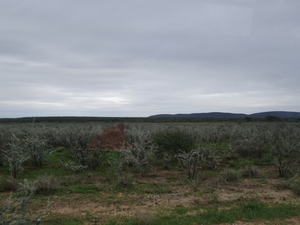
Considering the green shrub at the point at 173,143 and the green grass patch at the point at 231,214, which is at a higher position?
the green shrub at the point at 173,143

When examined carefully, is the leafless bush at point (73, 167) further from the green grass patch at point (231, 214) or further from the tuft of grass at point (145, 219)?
the tuft of grass at point (145, 219)

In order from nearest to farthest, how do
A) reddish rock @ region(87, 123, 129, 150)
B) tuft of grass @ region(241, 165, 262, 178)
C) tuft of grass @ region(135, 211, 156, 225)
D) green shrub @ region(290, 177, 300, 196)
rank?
tuft of grass @ region(135, 211, 156, 225)
green shrub @ region(290, 177, 300, 196)
tuft of grass @ region(241, 165, 262, 178)
reddish rock @ region(87, 123, 129, 150)

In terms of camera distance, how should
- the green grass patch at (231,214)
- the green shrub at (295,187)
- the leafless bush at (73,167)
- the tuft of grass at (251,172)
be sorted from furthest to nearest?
the leafless bush at (73,167) → the tuft of grass at (251,172) → the green shrub at (295,187) → the green grass patch at (231,214)

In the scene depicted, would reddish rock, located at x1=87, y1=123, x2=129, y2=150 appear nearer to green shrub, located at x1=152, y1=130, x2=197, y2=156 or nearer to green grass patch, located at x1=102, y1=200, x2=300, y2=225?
green shrub, located at x1=152, y1=130, x2=197, y2=156

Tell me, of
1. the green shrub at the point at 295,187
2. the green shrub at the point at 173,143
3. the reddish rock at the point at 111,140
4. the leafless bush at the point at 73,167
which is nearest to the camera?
the green shrub at the point at 295,187

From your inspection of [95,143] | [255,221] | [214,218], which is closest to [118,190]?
[214,218]

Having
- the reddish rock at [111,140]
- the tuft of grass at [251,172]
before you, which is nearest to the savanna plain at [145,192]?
the tuft of grass at [251,172]

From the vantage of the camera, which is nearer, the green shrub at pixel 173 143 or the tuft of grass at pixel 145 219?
the tuft of grass at pixel 145 219

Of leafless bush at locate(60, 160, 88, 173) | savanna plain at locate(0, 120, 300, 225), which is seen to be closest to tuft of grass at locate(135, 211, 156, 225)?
savanna plain at locate(0, 120, 300, 225)

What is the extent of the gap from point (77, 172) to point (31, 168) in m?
2.20

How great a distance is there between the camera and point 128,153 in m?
12.3

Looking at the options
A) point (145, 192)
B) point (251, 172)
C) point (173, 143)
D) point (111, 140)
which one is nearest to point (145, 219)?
point (145, 192)

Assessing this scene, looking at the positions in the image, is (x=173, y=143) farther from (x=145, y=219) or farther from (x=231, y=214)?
(x=145, y=219)

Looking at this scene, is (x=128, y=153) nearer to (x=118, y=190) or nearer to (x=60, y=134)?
(x=118, y=190)
